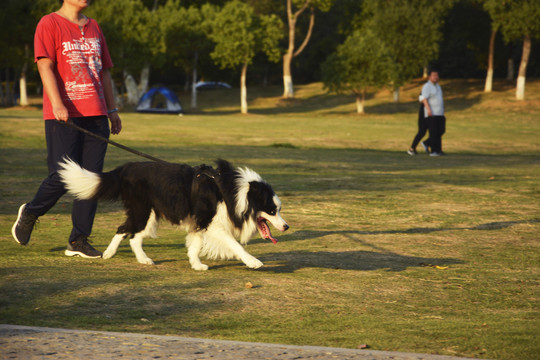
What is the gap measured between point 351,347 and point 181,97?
6615 cm

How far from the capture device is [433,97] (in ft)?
65.5

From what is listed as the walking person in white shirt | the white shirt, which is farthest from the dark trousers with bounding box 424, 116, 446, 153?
the white shirt

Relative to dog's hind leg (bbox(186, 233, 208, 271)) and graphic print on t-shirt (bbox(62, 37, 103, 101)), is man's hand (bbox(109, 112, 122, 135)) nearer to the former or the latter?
graphic print on t-shirt (bbox(62, 37, 103, 101))

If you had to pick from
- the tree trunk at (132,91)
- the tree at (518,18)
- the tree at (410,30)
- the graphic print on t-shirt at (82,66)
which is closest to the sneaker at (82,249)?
the graphic print on t-shirt at (82,66)

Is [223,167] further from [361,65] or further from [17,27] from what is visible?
[17,27]

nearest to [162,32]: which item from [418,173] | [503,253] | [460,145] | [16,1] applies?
[16,1]

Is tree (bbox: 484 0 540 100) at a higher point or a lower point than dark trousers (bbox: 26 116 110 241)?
higher

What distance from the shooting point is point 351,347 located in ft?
13.6

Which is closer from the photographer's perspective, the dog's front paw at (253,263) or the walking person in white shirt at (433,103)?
the dog's front paw at (253,263)

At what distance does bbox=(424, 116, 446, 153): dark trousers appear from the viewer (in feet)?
65.9

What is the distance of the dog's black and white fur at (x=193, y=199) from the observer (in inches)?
251

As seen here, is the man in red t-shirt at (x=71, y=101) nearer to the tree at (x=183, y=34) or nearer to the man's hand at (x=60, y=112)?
the man's hand at (x=60, y=112)

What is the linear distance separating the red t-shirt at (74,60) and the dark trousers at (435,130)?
14.7 m

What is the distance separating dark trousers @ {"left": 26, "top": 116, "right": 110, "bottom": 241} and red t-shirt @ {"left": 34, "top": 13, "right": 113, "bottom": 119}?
15cm
